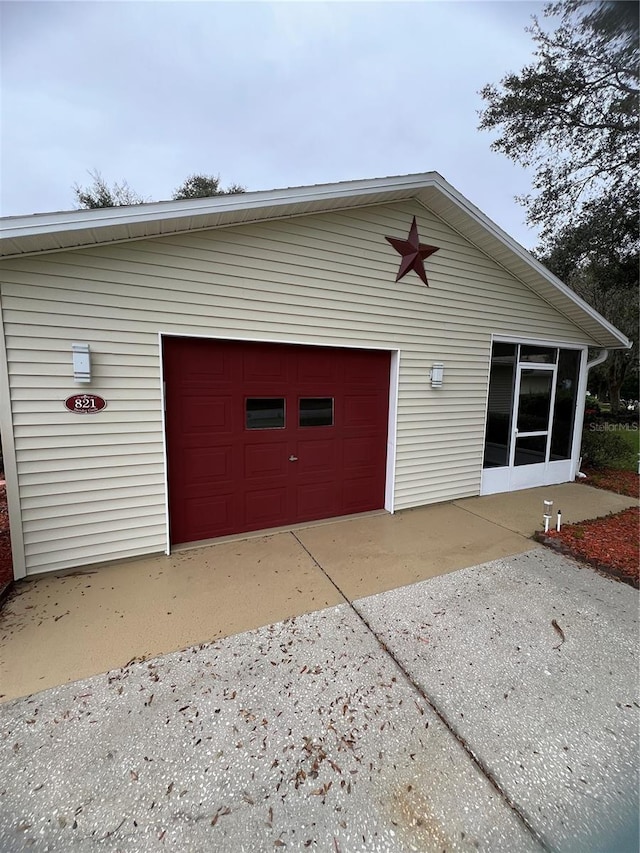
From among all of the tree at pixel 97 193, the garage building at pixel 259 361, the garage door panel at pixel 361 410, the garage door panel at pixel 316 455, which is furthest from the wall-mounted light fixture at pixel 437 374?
the tree at pixel 97 193

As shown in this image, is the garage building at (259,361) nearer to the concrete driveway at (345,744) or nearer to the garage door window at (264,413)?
the garage door window at (264,413)

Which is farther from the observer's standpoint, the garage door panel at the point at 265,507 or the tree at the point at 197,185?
the tree at the point at 197,185

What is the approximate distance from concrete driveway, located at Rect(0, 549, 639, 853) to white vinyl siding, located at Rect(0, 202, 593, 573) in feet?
5.62

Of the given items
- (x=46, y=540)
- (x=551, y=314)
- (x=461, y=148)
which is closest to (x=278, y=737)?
(x=46, y=540)

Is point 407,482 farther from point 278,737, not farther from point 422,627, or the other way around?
point 278,737

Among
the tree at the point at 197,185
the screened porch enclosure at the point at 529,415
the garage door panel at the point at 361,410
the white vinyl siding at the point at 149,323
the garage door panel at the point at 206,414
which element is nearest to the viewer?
the white vinyl siding at the point at 149,323

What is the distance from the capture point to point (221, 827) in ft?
5.02

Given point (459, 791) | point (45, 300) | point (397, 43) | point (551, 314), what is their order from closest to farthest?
1. point (459, 791)
2. point (45, 300)
3. point (397, 43)
4. point (551, 314)

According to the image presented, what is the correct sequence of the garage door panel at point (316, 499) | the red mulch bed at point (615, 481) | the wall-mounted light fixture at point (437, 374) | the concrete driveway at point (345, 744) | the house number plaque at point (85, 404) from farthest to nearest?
the red mulch bed at point (615, 481) < the wall-mounted light fixture at point (437, 374) < the garage door panel at point (316, 499) < the house number plaque at point (85, 404) < the concrete driveway at point (345, 744)

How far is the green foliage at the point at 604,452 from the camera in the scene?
8211 millimetres

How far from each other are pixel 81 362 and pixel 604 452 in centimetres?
996

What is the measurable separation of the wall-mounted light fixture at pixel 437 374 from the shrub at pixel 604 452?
17.2 feet

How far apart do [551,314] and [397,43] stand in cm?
441

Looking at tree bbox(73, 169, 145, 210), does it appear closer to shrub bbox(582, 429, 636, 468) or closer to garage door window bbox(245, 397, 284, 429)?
garage door window bbox(245, 397, 284, 429)
